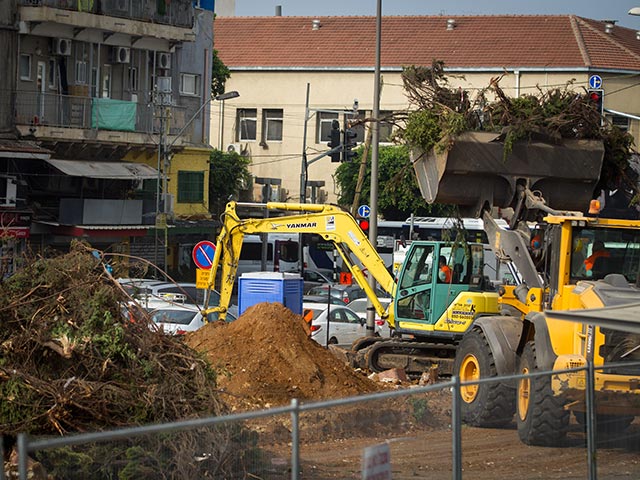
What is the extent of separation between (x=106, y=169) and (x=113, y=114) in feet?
6.61

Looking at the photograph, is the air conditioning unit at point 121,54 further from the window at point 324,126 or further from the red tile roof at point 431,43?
the window at point 324,126

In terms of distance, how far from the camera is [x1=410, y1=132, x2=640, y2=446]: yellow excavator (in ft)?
35.5

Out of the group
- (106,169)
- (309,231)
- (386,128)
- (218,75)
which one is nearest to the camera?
(309,231)

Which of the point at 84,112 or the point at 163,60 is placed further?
the point at 163,60

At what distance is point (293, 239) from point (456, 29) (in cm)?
1732

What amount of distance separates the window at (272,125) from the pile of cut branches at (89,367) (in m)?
53.8

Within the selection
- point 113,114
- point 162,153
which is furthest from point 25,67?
point 162,153

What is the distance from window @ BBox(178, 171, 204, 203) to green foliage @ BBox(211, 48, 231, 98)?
11343 mm

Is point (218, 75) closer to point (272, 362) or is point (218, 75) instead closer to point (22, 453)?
point (272, 362)

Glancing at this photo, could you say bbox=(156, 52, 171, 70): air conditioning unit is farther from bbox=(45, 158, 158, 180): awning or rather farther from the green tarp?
bbox=(45, 158, 158, 180): awning

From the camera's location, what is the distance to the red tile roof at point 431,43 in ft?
200

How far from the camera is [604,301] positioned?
41.7 feet

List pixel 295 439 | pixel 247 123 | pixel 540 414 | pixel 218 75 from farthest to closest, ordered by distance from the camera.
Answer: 1. pixel 247 123
2. pixel 218 75
3. pixel 540 414
4. pixel 295 439

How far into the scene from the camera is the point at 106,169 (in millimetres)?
40188
